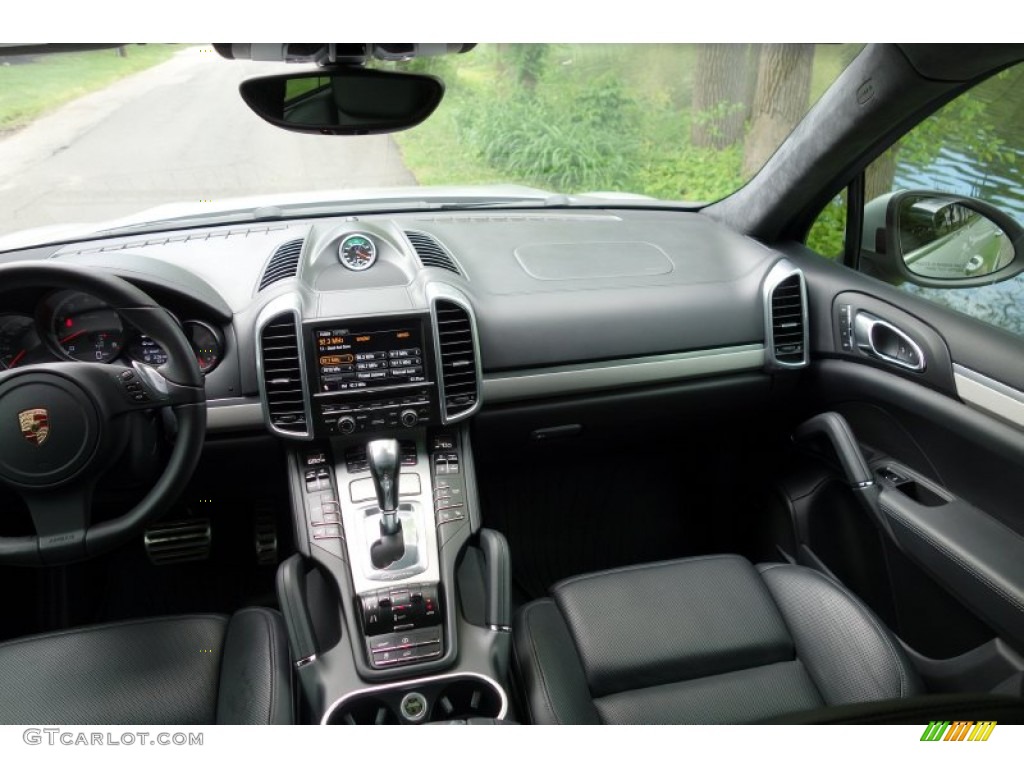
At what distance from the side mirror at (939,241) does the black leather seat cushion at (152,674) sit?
219 centimetres

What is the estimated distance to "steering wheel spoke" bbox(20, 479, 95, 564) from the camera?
1.71 meters

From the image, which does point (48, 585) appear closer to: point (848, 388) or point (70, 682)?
point (70, 682)

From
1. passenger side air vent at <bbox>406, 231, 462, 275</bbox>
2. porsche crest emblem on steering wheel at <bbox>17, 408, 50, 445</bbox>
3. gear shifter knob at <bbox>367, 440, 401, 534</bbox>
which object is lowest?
gear shifter knob at <bbox>367, 440, 401, 534</bbox>

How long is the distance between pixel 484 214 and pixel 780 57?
3.67ft

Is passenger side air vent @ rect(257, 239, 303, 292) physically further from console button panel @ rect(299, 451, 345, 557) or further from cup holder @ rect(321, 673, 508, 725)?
cup holder @ rect(321, 673, 508, 725)

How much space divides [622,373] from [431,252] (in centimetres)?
74

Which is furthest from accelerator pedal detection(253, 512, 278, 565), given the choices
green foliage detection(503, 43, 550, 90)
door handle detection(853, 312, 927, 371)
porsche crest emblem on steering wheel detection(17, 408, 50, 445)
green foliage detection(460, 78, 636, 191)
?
door handle detection(853, 312, 927, 371)

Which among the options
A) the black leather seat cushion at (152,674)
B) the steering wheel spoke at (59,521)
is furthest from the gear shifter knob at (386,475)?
the steering wheel spoke at (59,521)

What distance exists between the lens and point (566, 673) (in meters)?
1.88

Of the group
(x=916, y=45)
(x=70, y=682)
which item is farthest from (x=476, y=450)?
(x=916, y=45)

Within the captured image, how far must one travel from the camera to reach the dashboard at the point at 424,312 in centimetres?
213

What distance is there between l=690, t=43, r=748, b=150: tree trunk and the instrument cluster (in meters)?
2.09

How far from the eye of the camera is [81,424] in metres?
1.70

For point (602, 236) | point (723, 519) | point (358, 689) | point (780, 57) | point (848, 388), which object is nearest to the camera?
point (358, 689)
